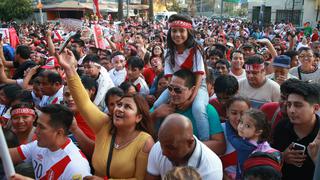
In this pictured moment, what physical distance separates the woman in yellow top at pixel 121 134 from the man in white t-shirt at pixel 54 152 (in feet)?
0.53

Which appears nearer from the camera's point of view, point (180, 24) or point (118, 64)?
point (180, 24)

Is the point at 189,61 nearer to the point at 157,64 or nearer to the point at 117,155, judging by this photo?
the point at 117,155

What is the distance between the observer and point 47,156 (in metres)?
3.07

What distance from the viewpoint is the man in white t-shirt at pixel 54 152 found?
2.95m

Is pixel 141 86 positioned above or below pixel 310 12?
below

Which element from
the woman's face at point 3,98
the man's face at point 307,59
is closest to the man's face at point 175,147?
the woman's face at point 3,98

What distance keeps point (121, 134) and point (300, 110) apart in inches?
58.6

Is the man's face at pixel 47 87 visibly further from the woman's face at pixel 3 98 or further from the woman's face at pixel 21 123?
the woman's face at pixel 21 123

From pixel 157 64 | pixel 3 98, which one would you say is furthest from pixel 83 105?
pixel 157 64

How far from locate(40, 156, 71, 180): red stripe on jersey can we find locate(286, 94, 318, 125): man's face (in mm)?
1871

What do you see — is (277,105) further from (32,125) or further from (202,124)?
(32,125)

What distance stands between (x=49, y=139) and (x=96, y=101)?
1631 mm

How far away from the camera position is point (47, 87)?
4746 mm

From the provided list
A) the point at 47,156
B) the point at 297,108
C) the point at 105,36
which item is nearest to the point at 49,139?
the point at 47,156
